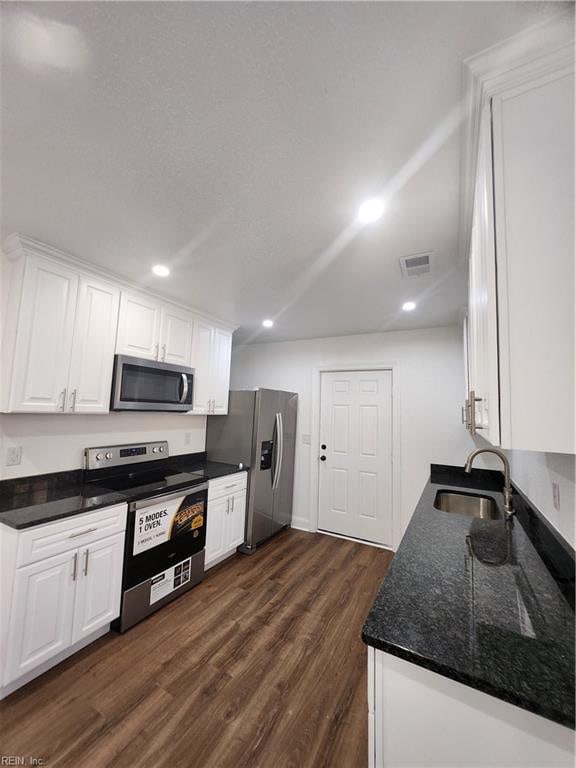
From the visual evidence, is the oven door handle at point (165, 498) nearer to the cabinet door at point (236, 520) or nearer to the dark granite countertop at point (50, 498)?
the dark granite countertop at point (50, 498)

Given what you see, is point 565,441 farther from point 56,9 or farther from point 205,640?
point 205,640

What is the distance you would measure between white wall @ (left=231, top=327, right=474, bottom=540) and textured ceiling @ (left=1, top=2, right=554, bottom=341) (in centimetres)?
164

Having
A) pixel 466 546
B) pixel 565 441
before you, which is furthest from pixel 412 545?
pixel 565 441

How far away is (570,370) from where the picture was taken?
2.15ft

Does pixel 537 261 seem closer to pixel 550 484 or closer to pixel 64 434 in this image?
pixel 550 484

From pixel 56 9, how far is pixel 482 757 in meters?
2.08

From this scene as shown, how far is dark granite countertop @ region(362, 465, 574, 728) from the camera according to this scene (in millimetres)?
663

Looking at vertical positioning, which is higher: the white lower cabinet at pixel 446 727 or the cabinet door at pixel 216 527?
the white lower cabinet at pixel 446 727

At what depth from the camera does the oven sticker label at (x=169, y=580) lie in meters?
2.17

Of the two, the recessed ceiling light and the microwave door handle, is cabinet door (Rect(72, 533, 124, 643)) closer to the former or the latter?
the microwave door handle

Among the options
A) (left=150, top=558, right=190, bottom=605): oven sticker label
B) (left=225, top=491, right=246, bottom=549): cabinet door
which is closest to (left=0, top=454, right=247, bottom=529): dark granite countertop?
(left=150, top=558, right=190, bottom=605): oven sticker label

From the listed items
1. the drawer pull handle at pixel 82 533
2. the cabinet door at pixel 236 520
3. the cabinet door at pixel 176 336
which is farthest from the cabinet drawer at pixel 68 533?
the cabinet door at pixel 176 336

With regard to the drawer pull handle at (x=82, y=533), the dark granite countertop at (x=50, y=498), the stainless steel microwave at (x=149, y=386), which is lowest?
the drawer pull handle at (x=82, y=533)

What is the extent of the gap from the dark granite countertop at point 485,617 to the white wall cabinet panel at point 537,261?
0.51 meters
